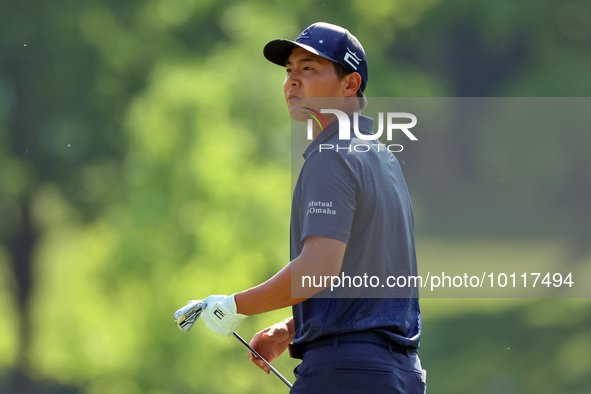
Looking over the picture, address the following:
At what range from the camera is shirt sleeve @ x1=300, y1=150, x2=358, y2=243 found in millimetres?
1876

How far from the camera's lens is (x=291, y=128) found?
639 cm

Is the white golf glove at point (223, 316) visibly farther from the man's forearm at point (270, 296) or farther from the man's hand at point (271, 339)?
the man's hand at point (271, 339)

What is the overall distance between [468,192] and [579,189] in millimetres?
1303

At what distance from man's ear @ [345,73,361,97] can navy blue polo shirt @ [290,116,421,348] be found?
242 mm

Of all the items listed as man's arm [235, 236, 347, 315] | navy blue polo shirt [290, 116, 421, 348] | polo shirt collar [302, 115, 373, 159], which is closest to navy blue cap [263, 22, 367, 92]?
polo shirt collar [302, 115, 373, 159]

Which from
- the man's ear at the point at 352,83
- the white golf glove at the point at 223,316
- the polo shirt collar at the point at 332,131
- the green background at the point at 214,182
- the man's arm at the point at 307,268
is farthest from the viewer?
the green background at the point at 214,182

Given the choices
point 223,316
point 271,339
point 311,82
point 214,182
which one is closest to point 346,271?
point 223,316

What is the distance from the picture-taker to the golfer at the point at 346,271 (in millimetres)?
1887

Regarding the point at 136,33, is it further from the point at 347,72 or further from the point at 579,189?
the point at 347,72

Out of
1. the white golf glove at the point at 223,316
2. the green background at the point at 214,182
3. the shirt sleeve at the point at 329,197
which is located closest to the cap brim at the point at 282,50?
the shirt sleeve at the point at 329,197

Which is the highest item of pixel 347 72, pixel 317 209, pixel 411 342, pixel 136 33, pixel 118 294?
pixel 136 33

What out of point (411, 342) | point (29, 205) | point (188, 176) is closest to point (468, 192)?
point (188, 176)

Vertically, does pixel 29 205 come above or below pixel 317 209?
above

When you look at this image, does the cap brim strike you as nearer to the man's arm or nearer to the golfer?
the golfer
